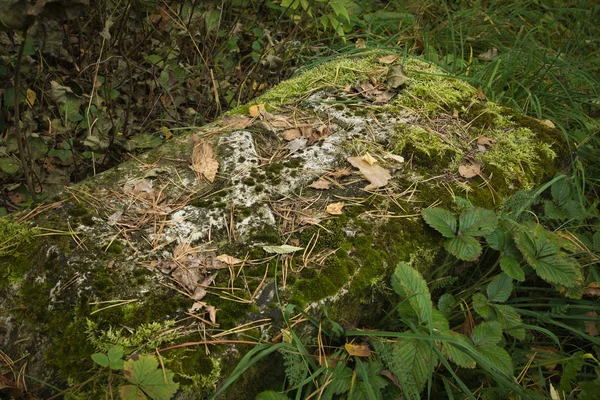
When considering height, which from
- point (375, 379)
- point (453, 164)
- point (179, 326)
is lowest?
point (375, 379)

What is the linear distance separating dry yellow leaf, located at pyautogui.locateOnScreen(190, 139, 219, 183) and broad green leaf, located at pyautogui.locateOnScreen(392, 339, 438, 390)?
41.3 inches

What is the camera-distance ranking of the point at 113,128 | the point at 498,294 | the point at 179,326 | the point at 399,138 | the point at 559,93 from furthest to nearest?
the point at 559,93
the point at 113,128
the point at 399,138
the point at 498,294
the point at 179,326

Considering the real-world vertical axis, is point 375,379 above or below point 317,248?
below

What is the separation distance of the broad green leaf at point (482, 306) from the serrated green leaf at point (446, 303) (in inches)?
3.6

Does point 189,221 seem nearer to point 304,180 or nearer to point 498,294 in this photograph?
point 304,180

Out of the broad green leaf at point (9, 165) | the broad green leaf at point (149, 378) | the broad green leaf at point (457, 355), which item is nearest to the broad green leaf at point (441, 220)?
the broad green leaf at point (457, 355)

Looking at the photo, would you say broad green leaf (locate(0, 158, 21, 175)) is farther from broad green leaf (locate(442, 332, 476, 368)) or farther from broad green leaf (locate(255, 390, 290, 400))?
broad green leaf (locate(442, 332, 476, 368))

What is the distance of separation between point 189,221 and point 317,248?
0.52 meters

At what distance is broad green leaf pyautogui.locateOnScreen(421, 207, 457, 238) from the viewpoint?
74.9 inches

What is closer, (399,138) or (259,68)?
(399,138)


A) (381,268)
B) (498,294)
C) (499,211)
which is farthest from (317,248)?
(499,211)

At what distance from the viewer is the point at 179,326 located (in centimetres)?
148

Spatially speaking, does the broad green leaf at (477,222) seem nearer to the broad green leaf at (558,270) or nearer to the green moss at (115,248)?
the broad green leaf at (558,270)

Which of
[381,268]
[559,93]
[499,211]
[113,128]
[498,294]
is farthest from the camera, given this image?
[559,93]
